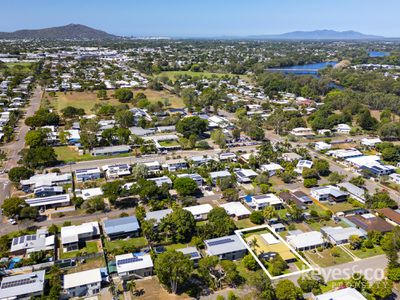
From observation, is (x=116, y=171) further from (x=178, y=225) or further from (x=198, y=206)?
(x=178, y=225)

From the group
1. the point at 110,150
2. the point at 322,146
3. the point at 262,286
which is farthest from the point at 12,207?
the point at 322,146

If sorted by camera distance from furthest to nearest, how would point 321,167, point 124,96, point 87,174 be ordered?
point 124,96, point 321,167, point 87,174

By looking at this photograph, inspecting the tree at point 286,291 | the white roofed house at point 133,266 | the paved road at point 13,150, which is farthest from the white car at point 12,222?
the tree at point 286,291

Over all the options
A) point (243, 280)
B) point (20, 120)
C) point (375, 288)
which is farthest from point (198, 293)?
point (20, 120)

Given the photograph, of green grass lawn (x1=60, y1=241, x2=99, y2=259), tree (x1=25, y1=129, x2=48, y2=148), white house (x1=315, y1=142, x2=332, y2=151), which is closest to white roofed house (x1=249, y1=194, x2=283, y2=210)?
green grass lawn (x1=60, y1=241, x2=99, y2=259)

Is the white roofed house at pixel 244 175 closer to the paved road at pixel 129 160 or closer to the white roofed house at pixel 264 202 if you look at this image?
the white roofed house at pixel 264 202

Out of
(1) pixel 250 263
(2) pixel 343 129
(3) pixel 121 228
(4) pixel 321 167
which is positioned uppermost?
(2) pixel 343 129
